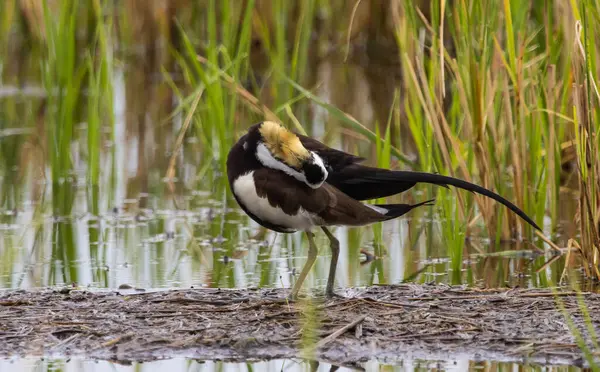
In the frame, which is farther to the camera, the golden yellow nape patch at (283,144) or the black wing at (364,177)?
the black wing at (364,177)

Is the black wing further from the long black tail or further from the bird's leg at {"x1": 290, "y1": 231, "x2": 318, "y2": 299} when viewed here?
the bird's leg at {"x1": 290, "y1": 231, "x2": 318, "y2": 299}

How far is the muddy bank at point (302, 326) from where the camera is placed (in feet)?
14.5

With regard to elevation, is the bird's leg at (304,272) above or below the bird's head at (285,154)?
below

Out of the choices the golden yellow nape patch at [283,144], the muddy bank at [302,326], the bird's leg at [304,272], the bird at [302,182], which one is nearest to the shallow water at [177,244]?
the muddy bank at [302,326]

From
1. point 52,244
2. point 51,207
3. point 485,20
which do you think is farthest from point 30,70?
point 485,20

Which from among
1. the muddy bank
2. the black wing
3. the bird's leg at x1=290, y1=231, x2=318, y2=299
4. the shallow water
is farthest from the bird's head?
the shallow water

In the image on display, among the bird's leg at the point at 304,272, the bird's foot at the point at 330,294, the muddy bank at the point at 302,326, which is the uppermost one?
the bird's leg at the point at 304,272

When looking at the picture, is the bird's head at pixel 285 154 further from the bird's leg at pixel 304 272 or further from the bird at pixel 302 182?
the bird's leg at pixel 304 272

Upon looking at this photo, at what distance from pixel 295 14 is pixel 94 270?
6.44 metres

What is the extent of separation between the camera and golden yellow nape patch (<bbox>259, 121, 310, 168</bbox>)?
15.4 ft

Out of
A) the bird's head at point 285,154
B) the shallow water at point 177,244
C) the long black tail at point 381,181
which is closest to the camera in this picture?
the bird's head at point 285,154

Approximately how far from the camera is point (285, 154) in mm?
4711

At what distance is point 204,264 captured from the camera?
6.33 metres

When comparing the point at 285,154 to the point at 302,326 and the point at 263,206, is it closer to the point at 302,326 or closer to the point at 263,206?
the point at 263,206
